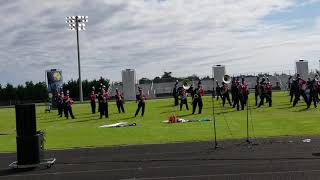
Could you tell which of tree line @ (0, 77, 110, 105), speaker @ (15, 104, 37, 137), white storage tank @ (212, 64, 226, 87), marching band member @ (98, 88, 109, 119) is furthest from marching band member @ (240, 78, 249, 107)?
tree line @ (0, 77, 110, 105)

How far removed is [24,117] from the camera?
13.2m

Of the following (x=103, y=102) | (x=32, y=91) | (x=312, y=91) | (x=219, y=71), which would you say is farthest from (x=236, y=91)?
(x=32, y=91)

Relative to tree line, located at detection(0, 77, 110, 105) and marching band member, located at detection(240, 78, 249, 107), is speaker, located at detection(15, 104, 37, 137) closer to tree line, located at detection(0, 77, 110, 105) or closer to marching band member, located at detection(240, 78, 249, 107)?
marching band member, located at detection(240, 78, 249, 107)

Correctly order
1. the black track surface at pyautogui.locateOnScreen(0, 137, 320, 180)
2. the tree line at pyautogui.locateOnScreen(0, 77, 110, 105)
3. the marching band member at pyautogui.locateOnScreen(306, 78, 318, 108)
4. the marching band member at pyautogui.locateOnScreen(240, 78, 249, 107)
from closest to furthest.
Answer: the black track surface at pyautogui.locateOnScreen(0, 137, 320, 180) < the marching band member at pyautogui.locateOnScreen(240, 78, 249, 107) < the marching band member at pyautogui.locateOnScreen(306, 78, 318, 108) < the tree line at pyautogui.locateOnScreen(0, 77, 110, 105)

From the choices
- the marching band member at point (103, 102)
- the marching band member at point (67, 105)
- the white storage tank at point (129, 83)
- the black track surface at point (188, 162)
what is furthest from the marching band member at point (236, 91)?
the white storage tank at point (129, 83)

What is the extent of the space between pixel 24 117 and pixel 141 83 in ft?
218

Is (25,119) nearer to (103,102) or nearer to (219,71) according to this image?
(103,102)

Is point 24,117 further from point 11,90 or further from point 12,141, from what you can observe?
point 11,90

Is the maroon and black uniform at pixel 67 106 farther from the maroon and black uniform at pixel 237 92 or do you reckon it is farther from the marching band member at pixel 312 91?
the marching band member at pixel 312 91

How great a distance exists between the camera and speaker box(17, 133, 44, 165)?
13.4 meters

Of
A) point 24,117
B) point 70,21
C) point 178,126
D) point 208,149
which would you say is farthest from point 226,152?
point 70,21

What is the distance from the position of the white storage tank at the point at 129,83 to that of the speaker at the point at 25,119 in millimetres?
47395

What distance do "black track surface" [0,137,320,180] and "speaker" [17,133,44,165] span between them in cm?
26

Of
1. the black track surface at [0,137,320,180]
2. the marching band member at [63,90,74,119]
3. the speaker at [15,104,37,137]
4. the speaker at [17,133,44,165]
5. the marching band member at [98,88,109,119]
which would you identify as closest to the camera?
the black track surface at [0,137,320,180]
